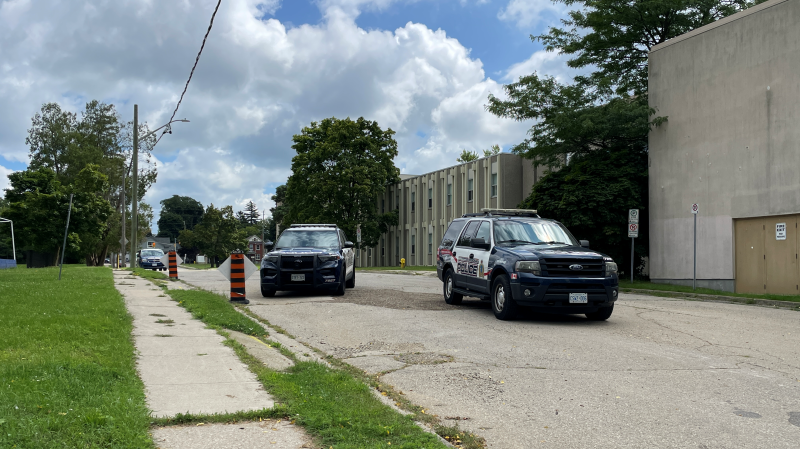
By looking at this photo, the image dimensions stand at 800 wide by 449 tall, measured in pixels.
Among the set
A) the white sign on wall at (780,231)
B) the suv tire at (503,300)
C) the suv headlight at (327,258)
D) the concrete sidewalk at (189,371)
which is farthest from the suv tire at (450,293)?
the white sign on wall at (780,231)

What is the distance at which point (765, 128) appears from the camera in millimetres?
19969

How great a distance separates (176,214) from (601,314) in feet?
502

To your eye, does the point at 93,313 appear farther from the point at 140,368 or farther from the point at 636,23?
the point at 636,23

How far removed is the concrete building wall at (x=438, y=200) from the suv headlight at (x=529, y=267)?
2785cm

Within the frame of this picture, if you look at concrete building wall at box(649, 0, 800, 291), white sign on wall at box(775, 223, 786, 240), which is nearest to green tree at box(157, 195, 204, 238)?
concrete building wall at box(649, 0, 800, 291)

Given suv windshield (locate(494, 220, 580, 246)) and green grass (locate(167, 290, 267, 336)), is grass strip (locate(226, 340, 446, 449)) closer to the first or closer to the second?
green grass (locate(167, 290, 267, 336))

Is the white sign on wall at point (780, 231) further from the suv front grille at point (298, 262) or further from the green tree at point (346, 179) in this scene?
the green tree at point (346, 179)

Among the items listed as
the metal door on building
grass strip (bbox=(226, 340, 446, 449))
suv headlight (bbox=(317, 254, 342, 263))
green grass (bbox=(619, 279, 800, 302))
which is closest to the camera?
grass strip (bbox=(226, 340, 446, 449))

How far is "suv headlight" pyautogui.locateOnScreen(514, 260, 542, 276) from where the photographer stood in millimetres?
10719

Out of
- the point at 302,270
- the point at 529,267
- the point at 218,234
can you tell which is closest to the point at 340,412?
the point at 529,267

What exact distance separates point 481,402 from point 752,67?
62.9ft

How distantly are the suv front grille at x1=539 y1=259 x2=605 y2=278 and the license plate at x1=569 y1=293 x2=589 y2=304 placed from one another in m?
0.31

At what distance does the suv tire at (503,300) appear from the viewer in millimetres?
11000

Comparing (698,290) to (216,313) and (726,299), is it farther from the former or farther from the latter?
Result: (216,313)
